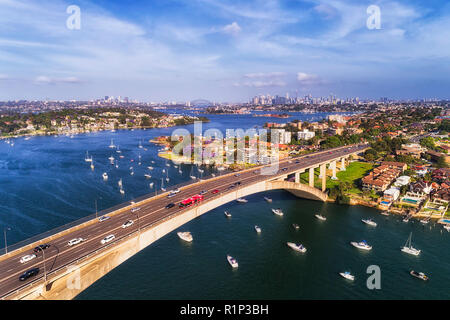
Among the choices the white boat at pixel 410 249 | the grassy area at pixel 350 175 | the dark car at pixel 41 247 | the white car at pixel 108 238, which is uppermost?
the white car at pixel 108 238

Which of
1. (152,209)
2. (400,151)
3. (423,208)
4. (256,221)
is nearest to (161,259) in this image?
(152,209)

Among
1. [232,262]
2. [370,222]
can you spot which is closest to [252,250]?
[232,262]

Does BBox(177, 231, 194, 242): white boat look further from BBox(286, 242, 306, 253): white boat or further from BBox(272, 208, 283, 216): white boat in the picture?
BBox(272, 208, 283, 216): white boat

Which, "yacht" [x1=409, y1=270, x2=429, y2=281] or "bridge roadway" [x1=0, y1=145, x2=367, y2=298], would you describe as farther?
"yacht" [x1=409, y1=270, x2=429, y2=281]

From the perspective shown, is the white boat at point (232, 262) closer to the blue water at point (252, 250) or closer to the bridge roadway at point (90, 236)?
the blue water at point (252, 250)

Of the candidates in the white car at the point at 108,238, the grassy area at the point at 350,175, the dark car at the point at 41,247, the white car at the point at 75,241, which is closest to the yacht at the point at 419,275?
the grassy area at the point at 350,175

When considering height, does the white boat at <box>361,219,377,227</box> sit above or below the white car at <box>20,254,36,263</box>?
below

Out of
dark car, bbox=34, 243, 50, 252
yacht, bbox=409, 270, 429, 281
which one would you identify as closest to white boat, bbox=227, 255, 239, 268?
dark car, bbox=34, 243, 50, 252
